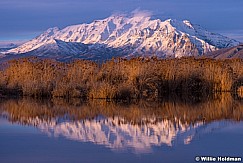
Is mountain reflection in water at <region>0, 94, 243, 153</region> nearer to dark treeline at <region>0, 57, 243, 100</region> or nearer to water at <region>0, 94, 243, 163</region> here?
water at <region>0, 94, 243, 163</region>

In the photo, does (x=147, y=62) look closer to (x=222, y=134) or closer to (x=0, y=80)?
(x=0, y=80)

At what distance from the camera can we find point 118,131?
22.0 m

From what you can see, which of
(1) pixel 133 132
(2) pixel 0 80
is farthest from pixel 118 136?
(2) pixel 0 80

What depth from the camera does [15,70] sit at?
4591 centimetres

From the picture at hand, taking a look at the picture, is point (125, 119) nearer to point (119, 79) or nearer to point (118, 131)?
point (118, 131)

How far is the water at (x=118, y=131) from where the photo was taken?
1666 cm

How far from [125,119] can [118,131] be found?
14.8 ft

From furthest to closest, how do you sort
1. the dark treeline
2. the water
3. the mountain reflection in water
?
the dark treeline → the mountain reflection in water → the water

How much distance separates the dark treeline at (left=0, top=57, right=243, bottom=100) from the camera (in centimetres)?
4009

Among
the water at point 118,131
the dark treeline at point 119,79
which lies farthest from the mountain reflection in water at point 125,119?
the dark treeline at point 119,79

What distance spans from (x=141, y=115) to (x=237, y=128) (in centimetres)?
649

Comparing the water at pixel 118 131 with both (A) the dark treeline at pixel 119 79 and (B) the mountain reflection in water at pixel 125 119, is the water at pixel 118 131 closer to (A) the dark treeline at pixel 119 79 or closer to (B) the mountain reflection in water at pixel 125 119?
(B) the mountain reflection in water at pixel 125 119

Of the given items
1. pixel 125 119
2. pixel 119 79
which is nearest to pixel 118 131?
pixel 125 119

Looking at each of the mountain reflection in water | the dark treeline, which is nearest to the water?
the mountain reflection in water
